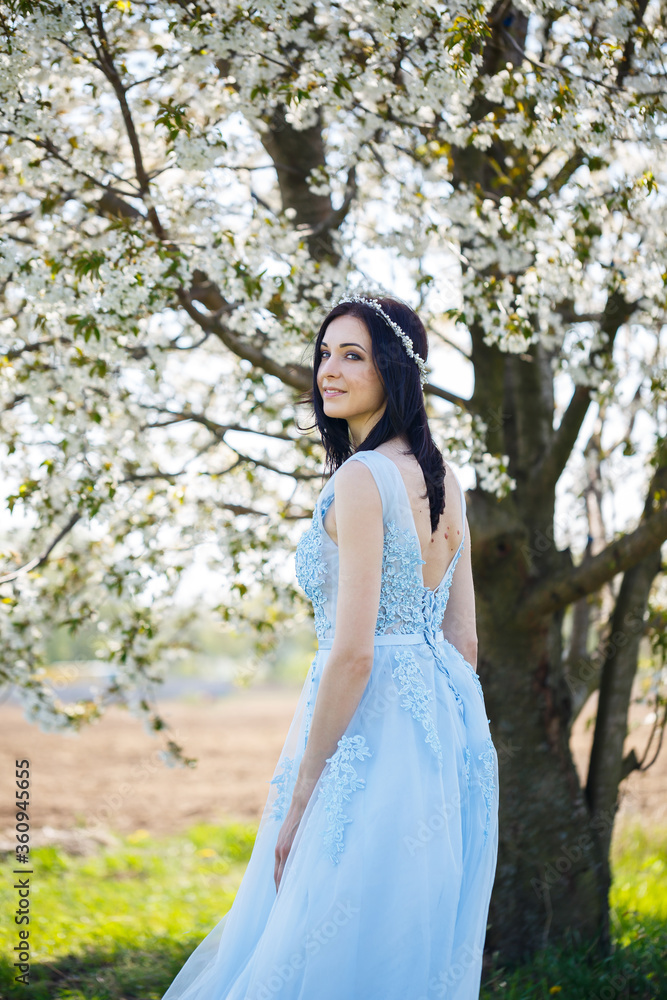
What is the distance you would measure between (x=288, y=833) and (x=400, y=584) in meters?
0.68

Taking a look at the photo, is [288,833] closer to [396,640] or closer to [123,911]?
[396,640]

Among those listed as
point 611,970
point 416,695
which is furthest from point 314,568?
point 611,970

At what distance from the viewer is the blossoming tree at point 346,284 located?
304cm

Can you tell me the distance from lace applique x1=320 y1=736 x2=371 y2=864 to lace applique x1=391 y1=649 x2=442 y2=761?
153mm

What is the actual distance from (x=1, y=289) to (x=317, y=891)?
3272mm

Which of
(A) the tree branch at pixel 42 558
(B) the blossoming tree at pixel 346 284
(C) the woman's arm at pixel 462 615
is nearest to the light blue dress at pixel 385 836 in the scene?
(C) the woman's arm at pixel 462 615

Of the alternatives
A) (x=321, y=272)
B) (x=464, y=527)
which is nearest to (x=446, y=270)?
(x=321, y=272)

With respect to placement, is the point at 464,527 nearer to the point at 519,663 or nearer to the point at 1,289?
the point at 519,663

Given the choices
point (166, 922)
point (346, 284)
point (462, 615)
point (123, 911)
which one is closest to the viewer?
point (462, 615)

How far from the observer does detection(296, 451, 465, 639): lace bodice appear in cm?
193

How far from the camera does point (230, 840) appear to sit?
6711 millimetres

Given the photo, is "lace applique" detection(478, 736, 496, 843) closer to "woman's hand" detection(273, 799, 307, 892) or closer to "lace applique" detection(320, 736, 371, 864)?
"lace applique" detection(320, 736, 371, 864)

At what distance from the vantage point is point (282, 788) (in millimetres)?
2098

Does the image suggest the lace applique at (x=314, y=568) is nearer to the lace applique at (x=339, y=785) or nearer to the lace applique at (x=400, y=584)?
the lace applique at (x=400, y=584)
